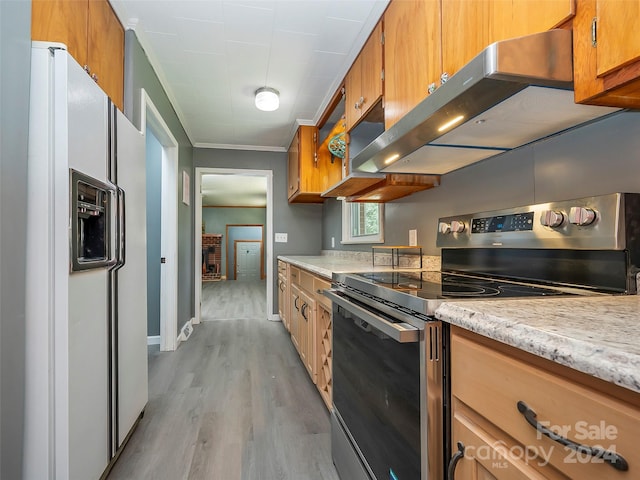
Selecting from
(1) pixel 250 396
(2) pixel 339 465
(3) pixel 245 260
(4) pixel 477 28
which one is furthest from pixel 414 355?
(3) pixel 245 260

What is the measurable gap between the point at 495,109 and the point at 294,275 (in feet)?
6.98

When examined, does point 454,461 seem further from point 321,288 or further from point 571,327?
point 321,288

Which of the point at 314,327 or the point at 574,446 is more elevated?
the point at 574,446

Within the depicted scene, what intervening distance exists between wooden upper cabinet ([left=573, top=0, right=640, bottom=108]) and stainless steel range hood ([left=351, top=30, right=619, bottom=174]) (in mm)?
34

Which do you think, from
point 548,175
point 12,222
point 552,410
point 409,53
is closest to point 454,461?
point 552,410

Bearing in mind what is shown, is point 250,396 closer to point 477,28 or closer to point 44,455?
point 44,455

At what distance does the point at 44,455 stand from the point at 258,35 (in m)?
2.26

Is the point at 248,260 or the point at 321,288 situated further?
the point at 248,260

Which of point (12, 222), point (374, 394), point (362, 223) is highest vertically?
point (362, 223)

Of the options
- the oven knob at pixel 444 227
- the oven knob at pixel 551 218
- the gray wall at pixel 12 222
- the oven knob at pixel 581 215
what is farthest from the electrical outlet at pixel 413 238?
the gray wall at pixel 12 222

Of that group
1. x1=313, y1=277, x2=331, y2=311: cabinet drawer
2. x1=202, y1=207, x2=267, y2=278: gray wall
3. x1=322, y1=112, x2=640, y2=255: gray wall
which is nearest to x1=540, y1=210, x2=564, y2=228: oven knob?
x1=322, y1=112, x2=640, y2=255: gray wall

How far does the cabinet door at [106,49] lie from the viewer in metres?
1.52

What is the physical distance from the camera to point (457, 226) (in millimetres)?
1489

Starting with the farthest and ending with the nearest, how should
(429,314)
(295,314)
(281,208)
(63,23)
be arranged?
(281,208) → (295,314) → (63,23) → (429,314)
